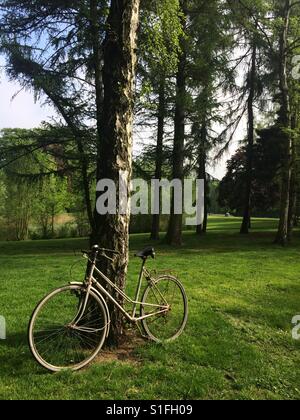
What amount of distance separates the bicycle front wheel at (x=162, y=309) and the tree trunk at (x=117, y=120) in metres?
0.39

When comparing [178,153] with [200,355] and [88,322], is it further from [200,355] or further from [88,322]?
[88,322]

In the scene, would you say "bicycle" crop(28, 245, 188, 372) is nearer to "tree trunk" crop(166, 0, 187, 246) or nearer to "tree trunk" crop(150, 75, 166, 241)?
"tree trunk" crop(166, 0, 187, 246)

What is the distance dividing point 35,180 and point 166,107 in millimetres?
6050

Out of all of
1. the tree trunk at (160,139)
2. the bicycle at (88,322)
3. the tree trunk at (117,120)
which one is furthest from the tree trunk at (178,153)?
the tree trunk at (117,120)

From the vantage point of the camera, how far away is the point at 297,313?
6715 millimetres

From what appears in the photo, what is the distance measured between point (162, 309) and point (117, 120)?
229 cm

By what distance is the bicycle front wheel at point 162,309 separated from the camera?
16.7ft

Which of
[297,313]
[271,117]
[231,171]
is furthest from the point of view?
[231,171]

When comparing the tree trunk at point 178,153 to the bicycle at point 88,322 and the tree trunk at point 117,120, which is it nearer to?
the bicycle at point 88,322

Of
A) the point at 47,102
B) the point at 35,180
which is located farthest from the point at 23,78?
the point at 35,180

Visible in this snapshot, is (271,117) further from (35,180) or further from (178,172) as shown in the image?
(35,180)

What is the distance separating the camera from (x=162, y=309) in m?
5.32
